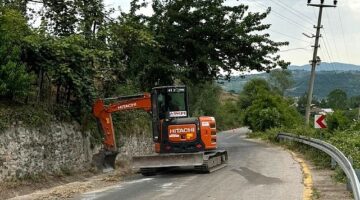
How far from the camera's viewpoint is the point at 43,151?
16234 mm

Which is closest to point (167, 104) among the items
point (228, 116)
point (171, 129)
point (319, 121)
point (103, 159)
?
point (171, 129)

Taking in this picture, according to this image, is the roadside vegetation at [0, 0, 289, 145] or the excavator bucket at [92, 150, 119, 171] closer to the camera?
the roadside vegetation at [0, 0, 289, 145]

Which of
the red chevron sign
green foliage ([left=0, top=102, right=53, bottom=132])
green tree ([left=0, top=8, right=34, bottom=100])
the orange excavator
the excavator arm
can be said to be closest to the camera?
green foliage ([left=0, top=102, right=53, bottom=132])

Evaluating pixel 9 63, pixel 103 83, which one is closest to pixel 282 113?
pixel 103 83

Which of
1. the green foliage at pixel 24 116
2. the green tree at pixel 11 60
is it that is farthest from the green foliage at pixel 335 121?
the green tree at pixel 11 60

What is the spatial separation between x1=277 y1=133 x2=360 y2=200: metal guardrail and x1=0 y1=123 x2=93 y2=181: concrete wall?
27.3 feet

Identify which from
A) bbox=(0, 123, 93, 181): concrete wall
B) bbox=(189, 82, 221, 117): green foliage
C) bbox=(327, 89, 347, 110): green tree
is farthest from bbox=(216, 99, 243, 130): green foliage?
bbox=(0, 123, 93, 181): concrete wall

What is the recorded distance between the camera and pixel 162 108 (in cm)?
1773

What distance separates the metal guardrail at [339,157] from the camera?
879 cm

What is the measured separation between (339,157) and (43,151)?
865cm

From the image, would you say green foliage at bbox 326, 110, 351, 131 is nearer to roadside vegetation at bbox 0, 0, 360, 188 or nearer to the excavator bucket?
roadside vegetation at bbox 0, 0, 360, 188

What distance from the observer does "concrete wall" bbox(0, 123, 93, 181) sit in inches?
567

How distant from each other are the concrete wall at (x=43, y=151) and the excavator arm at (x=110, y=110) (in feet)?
2.75

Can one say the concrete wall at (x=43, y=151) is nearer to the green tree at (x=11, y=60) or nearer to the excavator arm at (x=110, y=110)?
the excavator arm at (x=110, y=110)
